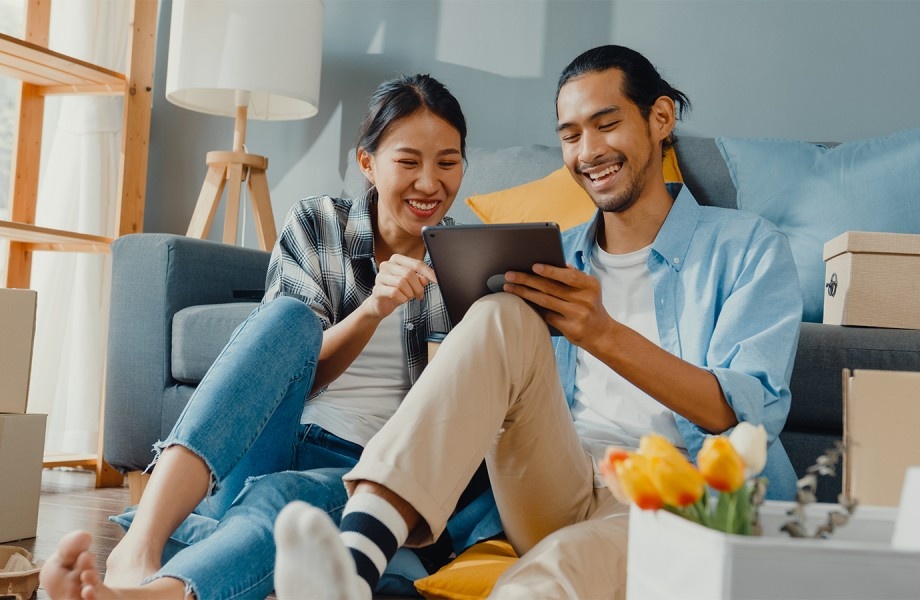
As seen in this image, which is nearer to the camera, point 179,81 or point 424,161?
point 424,161

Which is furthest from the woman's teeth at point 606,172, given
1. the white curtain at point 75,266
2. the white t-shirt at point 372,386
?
the white curtain at point 75,266

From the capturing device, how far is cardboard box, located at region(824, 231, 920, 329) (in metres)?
1.63

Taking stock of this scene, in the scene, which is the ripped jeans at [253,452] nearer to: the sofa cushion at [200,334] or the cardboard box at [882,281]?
the sofa cushion at [200,334]

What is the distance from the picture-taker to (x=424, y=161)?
151 centimetres

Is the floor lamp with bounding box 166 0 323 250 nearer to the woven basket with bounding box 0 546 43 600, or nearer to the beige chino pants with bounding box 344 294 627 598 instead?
the woven basket with bounding box 0 546 43 600

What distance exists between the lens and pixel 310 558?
71cm

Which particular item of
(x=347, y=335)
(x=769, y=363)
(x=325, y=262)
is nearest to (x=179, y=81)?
(x=325, y=262)

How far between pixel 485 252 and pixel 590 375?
0.37 m

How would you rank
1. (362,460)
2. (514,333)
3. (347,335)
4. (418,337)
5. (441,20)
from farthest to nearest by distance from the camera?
(441,20), (418,337), (347,335), (514,333), (362,460)

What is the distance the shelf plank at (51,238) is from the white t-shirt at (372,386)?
1.33m

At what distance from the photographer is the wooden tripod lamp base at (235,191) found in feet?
8.77

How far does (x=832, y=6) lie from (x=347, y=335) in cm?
180

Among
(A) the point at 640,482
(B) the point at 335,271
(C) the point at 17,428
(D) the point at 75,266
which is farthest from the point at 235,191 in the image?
(A) the point at 640,482

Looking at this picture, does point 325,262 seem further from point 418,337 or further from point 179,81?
point 179,81
